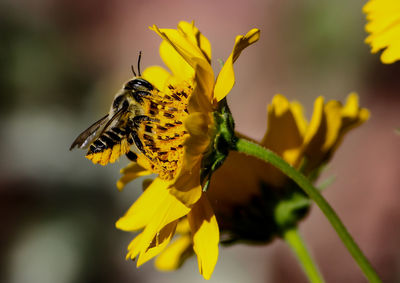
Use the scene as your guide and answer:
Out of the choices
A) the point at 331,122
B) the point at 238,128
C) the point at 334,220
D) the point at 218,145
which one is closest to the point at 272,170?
the point at 331,122

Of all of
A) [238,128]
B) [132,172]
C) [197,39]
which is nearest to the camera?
[197,39]

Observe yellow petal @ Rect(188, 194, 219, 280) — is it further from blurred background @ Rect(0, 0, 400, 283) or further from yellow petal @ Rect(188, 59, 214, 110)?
blurred background @ Rect(0, 0, 400, 283)

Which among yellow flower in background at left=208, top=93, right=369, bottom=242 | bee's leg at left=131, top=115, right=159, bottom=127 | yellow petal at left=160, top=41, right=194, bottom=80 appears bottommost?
yellow flower in background at left=208, top=93, right=369, bottom=242

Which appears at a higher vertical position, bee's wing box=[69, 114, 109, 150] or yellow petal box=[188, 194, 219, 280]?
bee's wing box=[69, 114, 109, 150]

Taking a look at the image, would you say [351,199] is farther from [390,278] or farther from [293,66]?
[293,66]

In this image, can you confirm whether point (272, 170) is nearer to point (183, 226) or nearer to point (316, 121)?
point (316, 121)

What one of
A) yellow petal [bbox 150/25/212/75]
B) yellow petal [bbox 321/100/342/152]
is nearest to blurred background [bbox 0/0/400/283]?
yellow petal [bbox 321/100/342/152]

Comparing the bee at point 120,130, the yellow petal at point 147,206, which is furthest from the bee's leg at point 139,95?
the yellow petal at point 147,206

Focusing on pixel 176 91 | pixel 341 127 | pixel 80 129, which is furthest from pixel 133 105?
pixel 80 129
